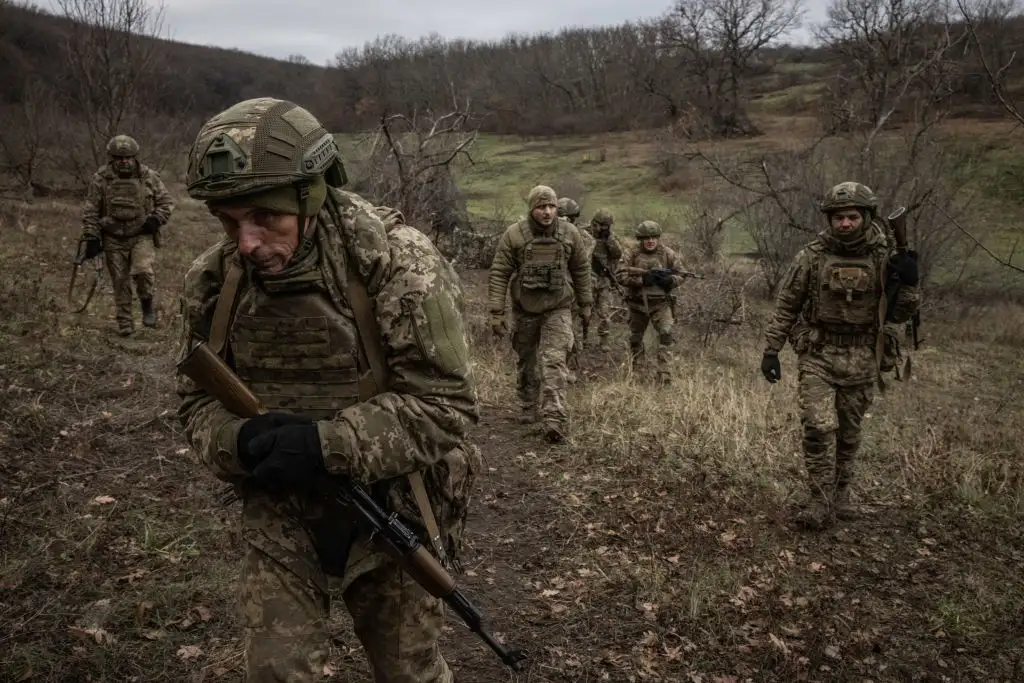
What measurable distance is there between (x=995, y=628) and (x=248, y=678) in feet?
12.7

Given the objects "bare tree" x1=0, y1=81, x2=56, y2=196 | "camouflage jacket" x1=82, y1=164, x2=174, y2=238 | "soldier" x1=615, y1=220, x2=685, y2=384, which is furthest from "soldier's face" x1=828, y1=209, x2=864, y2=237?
"bare tree" x1=0, y1=81, x2=56, y2=196

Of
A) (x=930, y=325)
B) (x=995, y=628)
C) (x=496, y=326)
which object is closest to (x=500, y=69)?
(x=930, y=325)

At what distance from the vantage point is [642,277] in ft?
33.8

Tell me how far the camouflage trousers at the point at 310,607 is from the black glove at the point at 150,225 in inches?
297

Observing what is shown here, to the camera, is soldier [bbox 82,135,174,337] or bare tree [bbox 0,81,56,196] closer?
soldier [bbox 82,135,174,337]

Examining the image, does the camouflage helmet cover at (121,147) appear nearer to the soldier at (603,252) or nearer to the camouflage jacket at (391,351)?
the soldier at (603,252)

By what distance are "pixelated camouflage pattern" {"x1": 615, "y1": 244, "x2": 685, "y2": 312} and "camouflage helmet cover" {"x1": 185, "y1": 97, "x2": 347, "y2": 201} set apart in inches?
329

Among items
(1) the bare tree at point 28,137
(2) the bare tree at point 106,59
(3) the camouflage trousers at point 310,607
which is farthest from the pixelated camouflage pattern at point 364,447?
(1) the bare tree at point 28,137

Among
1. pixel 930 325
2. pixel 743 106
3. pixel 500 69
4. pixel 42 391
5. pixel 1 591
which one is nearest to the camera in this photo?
pixel 1 591

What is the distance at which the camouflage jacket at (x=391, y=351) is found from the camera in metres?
2.20

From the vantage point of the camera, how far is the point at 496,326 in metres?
7.54

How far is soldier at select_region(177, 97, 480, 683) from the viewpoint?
2.16 metres

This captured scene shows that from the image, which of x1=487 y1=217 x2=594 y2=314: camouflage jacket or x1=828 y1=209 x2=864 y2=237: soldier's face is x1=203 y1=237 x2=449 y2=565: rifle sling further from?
x1=487 y1=217 x2=594 y2=314: camouflage jacket

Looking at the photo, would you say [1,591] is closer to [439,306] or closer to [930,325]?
[439,306]
